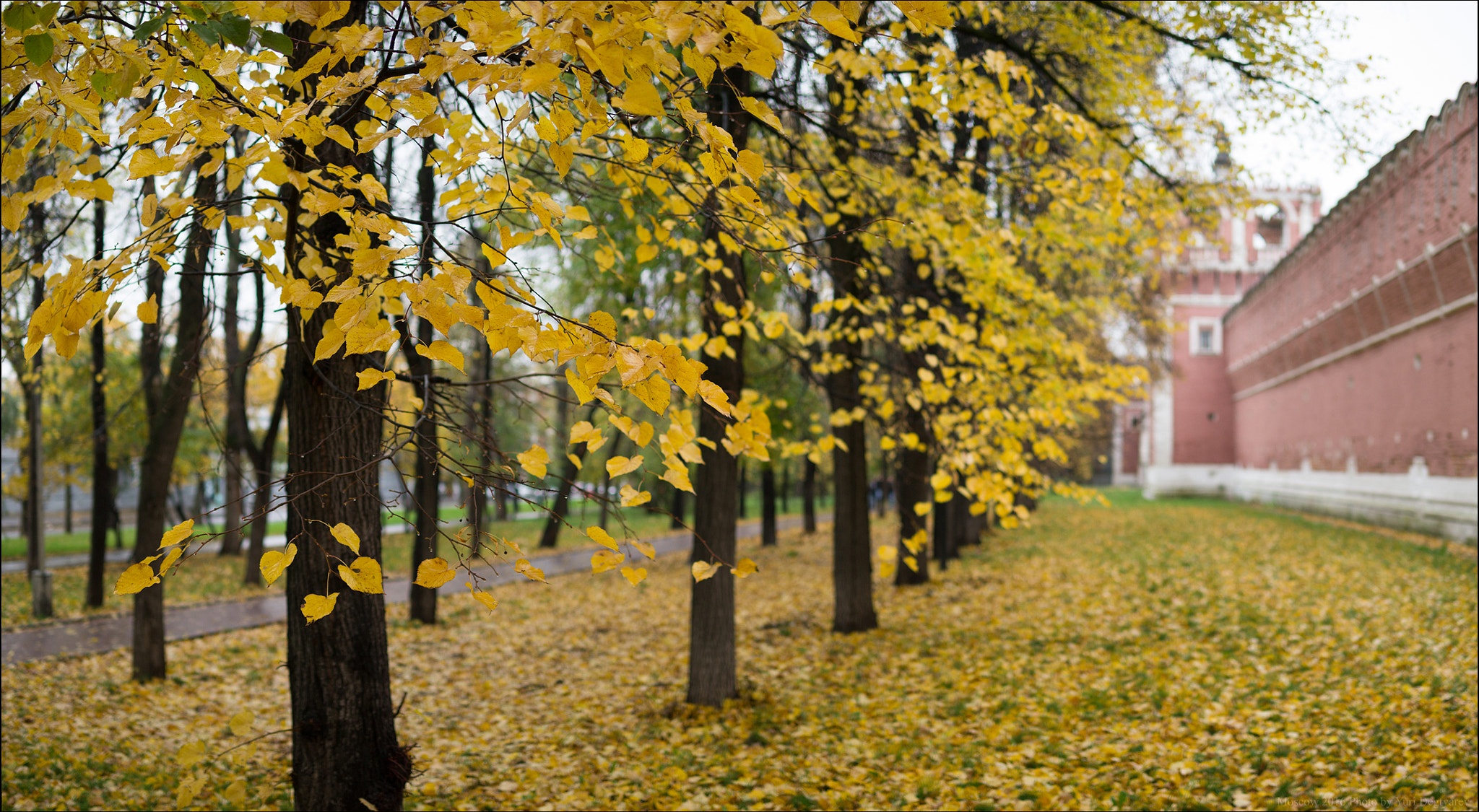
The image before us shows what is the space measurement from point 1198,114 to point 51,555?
2774 centimetres

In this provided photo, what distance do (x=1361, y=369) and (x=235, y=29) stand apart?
28.3 metres

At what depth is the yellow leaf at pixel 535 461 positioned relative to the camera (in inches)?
105

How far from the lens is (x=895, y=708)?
24.0 feet

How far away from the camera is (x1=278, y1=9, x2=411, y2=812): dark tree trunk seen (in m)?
3.71

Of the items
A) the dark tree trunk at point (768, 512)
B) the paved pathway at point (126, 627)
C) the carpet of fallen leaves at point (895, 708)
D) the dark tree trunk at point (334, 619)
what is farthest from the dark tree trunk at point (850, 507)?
the dark tree trunk at point (768, 512)

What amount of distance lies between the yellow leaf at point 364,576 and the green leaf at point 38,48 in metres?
1.38

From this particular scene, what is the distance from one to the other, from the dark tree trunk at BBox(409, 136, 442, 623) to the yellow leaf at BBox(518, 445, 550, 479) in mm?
245

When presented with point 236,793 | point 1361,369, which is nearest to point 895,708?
point 236,793

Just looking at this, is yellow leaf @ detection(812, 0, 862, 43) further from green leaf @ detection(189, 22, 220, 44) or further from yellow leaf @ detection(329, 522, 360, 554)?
yellow leaf @ detection(329, 522, 360, 554)

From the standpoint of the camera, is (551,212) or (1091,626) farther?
(1091,626)

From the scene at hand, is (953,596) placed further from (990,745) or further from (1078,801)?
(1078,801)

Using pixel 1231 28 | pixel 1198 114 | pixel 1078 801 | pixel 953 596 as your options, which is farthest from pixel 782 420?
pixel 1078 801

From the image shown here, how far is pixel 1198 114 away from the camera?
8688 mm

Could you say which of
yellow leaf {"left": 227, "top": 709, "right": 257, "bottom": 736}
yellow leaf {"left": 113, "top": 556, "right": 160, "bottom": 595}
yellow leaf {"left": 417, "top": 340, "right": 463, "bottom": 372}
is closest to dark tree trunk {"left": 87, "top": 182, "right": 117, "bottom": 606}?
yellow leaf {"left": 227, "top": 709, "right": 257, "bottom": 736}
